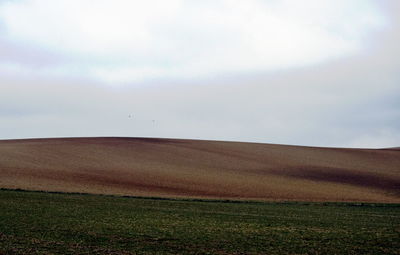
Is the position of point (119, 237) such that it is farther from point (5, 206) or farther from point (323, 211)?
point (323, 211)

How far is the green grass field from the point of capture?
1522 cm

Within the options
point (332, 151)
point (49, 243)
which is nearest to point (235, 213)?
point (49, 243)

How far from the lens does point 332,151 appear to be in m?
69.1

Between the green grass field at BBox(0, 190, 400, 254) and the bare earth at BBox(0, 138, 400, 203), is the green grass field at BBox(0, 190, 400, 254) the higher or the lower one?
the lower one

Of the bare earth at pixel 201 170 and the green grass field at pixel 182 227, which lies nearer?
the green grass field at pixel 182 227

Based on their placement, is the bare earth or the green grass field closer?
the green grass field

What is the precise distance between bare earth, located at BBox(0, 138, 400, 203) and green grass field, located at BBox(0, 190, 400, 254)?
281 inches

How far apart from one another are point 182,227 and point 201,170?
1176 inches

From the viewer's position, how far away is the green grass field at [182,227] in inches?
599

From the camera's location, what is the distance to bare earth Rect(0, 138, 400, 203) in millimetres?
39344

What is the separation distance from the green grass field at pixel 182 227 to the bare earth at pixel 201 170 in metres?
7.13

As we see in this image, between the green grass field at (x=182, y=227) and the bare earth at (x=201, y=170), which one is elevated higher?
the bare earth at (x=201, y=170)

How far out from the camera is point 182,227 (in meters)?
20.1

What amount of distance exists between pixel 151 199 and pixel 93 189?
5.55 m
